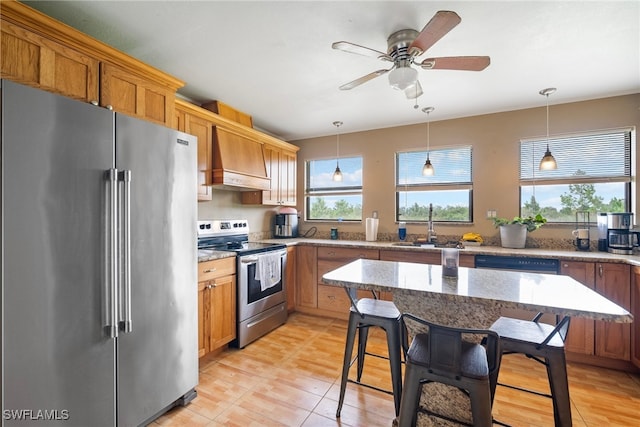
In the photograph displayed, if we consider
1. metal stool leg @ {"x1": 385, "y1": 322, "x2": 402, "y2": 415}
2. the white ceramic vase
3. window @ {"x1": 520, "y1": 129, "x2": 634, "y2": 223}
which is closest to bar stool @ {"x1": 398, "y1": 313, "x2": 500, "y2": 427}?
metal stool leg @ {"x1": 385, "y1": 322, "x2": 402, "y2": 415}

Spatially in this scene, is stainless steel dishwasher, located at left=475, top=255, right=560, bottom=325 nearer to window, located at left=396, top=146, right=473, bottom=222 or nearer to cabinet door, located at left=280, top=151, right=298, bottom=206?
window, located at left=396, top=146, right=473, bottom=222

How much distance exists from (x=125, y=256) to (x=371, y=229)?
2897 millimetres

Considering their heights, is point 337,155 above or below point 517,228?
above

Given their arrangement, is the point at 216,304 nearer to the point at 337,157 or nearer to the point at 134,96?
the point at 134,96

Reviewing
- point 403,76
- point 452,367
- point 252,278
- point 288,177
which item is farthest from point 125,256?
point 288,177

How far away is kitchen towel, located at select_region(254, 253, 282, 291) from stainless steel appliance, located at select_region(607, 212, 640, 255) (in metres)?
3.30

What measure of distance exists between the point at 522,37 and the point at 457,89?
836 millimetres

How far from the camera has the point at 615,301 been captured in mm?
2324

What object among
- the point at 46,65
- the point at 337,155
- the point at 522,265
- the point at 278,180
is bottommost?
the point at 522,265

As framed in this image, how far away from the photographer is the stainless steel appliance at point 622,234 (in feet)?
8.30

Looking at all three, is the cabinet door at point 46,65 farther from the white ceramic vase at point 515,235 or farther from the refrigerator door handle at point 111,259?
the white ceramic vase at point 515,235

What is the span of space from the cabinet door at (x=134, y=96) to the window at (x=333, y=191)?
8.39ft

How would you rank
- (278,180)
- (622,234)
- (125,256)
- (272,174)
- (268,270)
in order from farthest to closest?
1. (278,180)
2. (272,174)
3. (268,270)
4. (622,234)
5. (125,256)

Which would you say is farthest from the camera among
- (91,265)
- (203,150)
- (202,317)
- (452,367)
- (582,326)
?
(203,150)
